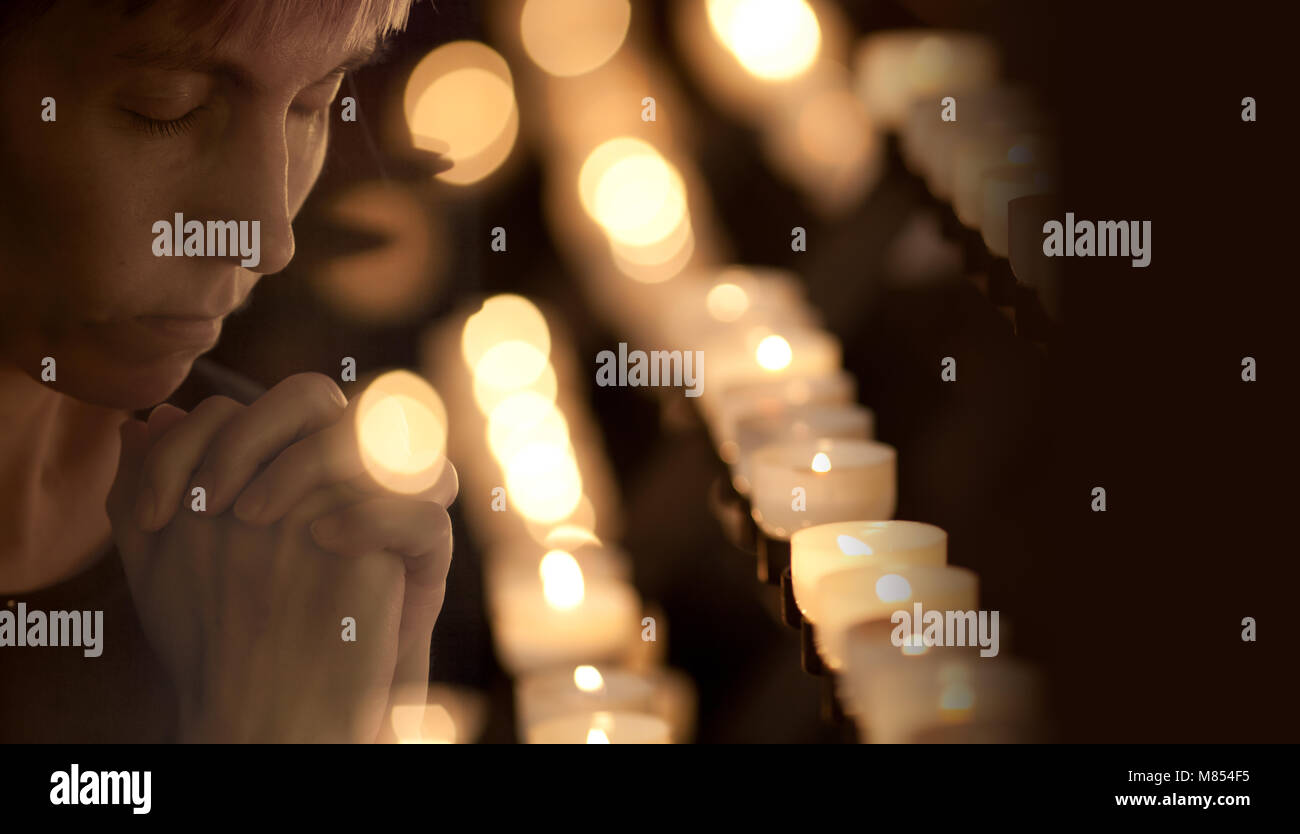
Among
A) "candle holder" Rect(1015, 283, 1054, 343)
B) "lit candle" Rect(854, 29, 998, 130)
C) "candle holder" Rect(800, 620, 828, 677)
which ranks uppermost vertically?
"lit candle" Rect(854, 29, 998, 130)

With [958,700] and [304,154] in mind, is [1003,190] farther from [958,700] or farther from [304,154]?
[304,154]

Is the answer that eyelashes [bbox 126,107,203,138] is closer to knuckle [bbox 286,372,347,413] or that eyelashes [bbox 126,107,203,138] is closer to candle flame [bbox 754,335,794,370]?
knuckle [bbox 286,372,347,413]

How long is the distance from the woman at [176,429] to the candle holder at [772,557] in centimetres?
18

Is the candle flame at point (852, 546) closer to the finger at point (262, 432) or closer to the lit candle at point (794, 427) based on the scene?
the lit candle at point (794, 427)

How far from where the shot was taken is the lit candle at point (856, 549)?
0.43m

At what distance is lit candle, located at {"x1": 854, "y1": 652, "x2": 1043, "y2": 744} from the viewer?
14.0 inches

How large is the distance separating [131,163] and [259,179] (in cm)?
7

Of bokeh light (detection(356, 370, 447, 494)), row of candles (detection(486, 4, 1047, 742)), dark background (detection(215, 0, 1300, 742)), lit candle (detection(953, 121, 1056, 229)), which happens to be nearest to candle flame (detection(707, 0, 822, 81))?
row of candles (detection(486, 4, 1047, 742))

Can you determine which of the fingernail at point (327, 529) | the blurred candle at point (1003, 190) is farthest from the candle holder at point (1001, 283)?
the fingernail at point (327, 529)

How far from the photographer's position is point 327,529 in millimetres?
579

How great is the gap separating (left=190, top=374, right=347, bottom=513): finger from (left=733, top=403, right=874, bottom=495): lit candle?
0.76 feet
